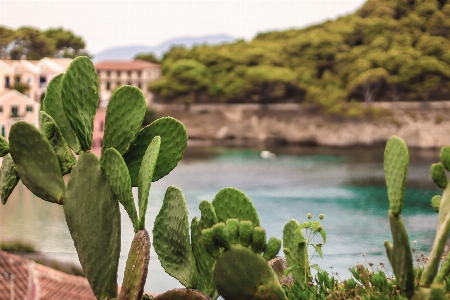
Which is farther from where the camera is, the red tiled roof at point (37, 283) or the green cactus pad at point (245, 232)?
the red tiled roof at point (37, 283)

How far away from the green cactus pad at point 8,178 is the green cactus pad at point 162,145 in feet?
0.84

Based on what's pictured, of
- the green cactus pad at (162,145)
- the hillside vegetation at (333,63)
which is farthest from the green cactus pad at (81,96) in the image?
the hillside vegetation at (333,63)

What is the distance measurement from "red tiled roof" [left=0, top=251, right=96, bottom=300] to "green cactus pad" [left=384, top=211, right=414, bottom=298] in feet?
8.13

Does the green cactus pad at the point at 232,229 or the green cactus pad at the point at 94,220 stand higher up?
the green cactus pad at the point at 232,229

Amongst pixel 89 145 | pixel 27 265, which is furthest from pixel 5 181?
pixel 27 265

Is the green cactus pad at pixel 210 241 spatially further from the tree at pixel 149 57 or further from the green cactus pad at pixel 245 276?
the tree at pixel 149 57

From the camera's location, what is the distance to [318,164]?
918 cm

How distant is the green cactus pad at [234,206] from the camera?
4.09 feet

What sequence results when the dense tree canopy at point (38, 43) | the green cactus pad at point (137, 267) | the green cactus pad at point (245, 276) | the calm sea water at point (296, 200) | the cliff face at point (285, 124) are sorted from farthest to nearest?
the cliff face at point (285, 124)
the dense tree canopy at point (38, 43)
the calm sea water at point (296, 200)
the green cactus pad at point (137, 267)
the green cactus pad at point (245, 276)

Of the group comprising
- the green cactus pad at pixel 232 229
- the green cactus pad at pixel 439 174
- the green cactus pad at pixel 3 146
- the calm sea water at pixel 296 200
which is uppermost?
the green cactus pad at pixel 439 174

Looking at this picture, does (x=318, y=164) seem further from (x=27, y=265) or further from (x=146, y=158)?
(x=146, y=158)

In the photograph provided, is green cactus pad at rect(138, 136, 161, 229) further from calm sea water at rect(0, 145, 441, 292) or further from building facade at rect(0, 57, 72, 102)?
building facade at rect(0, 57, 72, 102)

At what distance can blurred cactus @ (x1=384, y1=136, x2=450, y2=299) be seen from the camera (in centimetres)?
94

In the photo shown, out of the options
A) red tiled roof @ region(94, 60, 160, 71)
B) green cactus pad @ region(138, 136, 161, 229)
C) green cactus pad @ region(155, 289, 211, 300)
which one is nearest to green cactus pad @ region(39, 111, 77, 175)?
green cactus pad @ region(138, 136, 161, 229)
